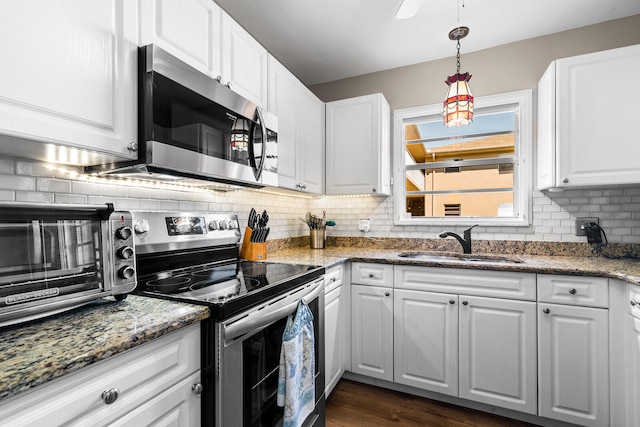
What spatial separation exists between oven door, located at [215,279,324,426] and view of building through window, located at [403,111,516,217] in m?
1.78

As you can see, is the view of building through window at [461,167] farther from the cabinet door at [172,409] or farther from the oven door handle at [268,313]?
the cabinet door at [172,409]

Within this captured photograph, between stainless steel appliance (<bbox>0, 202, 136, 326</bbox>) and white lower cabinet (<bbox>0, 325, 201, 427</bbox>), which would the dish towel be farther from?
stainless steel appliance (<bbox>0, 202, 136, 326</bbox>)

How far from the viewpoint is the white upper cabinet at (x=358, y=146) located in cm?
263

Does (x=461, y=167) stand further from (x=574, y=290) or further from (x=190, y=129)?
(x=190, y=129)

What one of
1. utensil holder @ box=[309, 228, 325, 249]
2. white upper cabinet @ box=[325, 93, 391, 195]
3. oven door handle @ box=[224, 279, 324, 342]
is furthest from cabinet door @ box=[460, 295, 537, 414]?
utensil holder @ box=[309, 228, 325, 249]

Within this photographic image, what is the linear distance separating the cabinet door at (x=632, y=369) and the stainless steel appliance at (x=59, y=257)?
2.25 meters

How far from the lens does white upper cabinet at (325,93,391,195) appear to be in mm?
2633

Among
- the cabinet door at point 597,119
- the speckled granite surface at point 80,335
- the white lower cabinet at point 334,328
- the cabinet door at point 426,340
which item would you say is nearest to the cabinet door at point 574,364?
the cabinet door at point 426,340

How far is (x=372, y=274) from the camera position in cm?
Result: 226

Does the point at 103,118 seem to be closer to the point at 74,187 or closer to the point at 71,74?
the point at 71,74

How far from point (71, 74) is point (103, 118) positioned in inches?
5.8

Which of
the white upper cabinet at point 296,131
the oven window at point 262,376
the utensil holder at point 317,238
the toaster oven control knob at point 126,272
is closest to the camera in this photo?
the toaster oven control knob at point 126,272

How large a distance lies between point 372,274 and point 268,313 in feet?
3.81

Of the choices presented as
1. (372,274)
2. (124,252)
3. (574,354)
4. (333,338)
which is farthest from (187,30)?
(574,354)
